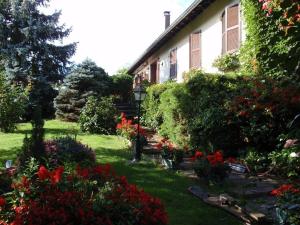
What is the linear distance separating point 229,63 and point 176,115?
7.63 feet

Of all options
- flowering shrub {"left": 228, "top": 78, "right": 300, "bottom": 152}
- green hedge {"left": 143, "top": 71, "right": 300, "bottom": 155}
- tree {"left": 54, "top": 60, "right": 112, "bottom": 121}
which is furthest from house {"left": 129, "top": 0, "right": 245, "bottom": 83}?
flowering shrub {"left": 228, "top": 78, "right": 300, "bottom": 152}

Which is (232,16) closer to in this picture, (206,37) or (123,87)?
(206,37)

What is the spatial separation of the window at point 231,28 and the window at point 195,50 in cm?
305

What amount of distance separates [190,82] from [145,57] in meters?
16.2

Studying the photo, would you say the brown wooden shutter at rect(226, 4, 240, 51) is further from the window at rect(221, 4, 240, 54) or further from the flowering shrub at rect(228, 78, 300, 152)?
the flowering shrub at rect(228, 78, 300, 152)

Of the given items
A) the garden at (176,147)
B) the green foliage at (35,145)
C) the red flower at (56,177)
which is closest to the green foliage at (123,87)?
the garden at (176,147)

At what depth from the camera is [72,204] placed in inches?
167

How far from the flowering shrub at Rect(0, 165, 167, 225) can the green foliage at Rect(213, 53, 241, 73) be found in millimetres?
9018

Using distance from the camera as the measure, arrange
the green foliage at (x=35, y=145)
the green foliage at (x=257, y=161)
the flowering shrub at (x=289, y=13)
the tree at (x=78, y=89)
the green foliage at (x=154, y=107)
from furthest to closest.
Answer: the tree at (x=78, y=89) → the green foliage at (x=154, y=107) → the green foliage at (x=257, y=161) → the green foliage at (x=35, y=145) → the flowering shrub at (x=289, y=13)

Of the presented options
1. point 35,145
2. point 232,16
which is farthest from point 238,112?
point 232,16

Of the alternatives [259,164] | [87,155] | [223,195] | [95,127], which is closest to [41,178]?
[223,195]

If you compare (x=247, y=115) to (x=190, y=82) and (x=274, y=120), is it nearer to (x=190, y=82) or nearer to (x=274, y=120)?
(x=274, y=120)

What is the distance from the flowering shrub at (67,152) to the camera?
7.77 metres

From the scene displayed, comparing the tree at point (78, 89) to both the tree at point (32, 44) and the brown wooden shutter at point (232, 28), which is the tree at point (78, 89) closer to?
the tree at point (32, 44)
